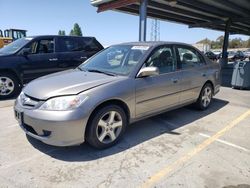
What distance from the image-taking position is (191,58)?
5.13m

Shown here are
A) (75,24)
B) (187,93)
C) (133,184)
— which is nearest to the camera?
(133,184)

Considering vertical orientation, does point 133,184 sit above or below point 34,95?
below

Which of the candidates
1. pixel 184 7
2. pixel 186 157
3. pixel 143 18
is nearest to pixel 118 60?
pixel 186 157

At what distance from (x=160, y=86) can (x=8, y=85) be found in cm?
459

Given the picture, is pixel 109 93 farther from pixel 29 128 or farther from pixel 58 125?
pixel 29 128

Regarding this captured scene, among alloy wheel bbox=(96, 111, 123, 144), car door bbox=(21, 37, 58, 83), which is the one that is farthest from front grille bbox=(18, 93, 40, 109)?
car door bbox=(21, 37, 58, 83)

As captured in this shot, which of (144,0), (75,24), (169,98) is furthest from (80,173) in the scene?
(75,24)

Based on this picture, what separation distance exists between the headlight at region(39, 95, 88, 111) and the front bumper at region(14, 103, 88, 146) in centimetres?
6

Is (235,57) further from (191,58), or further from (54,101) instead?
(54,101)

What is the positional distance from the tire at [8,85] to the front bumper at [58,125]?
Result: 389 cm

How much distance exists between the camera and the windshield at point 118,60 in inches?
157

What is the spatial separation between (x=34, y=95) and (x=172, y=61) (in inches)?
102

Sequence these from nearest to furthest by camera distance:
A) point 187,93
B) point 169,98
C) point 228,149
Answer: point 228,149, point 169,98, point 187,93

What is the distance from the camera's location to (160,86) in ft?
13.6
